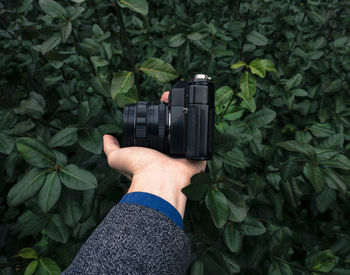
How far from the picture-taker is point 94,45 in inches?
30.0

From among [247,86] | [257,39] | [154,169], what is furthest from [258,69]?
[154,169]

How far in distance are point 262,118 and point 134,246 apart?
74 centimetres

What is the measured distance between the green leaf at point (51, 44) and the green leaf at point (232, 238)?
900 millimetres

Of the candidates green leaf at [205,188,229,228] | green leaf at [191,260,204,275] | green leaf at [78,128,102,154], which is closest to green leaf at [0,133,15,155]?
green leaf at [78,128,102,154]

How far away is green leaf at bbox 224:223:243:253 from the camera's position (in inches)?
34.4

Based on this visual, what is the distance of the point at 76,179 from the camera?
28.5 inches

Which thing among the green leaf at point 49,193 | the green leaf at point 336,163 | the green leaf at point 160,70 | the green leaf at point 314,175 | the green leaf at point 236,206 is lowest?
the green leaf at point 236,206

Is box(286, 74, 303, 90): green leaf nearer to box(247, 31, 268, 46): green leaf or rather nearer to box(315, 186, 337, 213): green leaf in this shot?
box(247, 31, 268, 46): green leaf

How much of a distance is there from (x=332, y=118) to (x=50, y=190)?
4.65 feet

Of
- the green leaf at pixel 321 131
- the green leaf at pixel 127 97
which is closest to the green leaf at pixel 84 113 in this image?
the green leaf at pixel 127 97

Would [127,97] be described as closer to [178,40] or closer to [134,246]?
[178,40]

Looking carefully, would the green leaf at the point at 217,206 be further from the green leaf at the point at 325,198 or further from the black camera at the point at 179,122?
the green leaf at the point at 325,198

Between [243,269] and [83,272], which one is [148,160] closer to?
[83,272]

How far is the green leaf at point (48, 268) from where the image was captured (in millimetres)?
875
